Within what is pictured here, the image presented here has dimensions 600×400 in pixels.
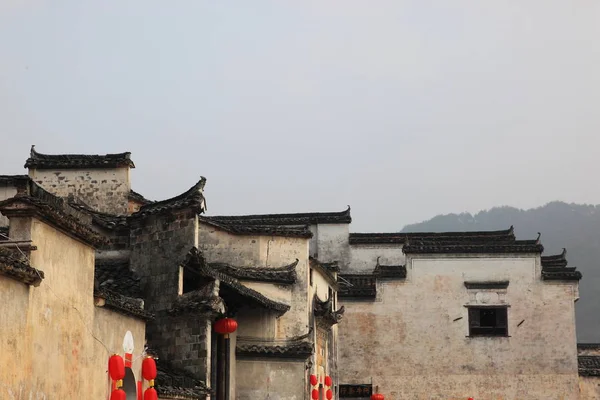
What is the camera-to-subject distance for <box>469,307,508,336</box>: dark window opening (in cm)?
3325

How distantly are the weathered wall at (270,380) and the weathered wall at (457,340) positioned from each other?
10.7m

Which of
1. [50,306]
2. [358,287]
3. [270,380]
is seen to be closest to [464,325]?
[358,287]

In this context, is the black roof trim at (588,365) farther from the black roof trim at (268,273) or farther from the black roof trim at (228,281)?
the black roof trim at (228,281)

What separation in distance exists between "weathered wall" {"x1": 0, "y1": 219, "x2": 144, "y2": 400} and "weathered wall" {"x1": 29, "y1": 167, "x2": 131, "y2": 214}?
11798mm

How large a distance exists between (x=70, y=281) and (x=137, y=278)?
7.63m

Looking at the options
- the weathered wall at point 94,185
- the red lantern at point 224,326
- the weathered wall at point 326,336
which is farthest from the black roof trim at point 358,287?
the red lantern at point 224,326

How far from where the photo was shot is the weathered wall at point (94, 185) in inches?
981

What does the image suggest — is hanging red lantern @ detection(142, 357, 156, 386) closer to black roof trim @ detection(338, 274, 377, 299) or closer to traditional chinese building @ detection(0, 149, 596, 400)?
traditional chinese building @ detection(0, 149, 596, 400)

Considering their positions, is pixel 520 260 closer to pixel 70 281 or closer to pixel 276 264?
pixel 276 264

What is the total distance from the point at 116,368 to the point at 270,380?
9613mm

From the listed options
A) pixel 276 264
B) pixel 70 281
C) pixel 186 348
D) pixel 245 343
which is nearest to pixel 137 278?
pixel 186 348

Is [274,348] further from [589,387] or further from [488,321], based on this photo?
[589,387]

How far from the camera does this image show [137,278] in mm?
19266

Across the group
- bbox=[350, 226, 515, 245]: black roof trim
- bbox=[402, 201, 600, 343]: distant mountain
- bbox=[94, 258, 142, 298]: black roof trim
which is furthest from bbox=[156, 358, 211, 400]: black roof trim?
bbox=[402, 201, 600, 343]: distant mountain
